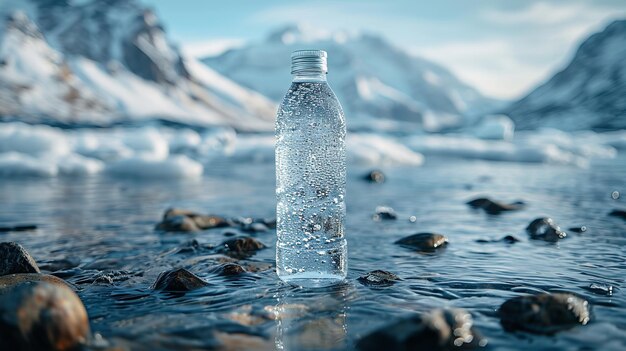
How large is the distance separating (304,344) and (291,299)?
25.4 inches

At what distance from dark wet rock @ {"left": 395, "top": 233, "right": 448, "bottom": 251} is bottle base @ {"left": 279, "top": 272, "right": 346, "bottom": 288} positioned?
4.46ft

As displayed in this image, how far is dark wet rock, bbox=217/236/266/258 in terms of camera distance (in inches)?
175

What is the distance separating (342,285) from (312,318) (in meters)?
0.66

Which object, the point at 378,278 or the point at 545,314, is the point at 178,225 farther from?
the point at 545,314

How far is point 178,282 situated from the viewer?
3.22 metres

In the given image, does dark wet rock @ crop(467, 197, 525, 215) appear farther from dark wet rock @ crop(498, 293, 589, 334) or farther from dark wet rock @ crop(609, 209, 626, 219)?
dark wet rock @ crop(498, 293, 589, 334)

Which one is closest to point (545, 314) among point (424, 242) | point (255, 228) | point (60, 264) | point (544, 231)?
point (424, 242)

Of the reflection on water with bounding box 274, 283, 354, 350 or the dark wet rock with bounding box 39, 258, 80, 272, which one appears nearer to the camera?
the reflection on water with bounding box 274, 283, 354, 350

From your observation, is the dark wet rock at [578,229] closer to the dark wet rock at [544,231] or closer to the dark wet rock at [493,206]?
the dark wet rock at [544,231]

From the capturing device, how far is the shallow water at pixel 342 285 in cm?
247

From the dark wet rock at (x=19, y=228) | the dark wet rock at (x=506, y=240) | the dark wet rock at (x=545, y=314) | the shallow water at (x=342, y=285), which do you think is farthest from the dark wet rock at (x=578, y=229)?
the dark wet rock at (x=19, y=228)

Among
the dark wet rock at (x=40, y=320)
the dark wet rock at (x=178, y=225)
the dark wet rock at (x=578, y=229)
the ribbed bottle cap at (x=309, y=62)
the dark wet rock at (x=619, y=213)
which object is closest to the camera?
the dark wet rock at (x=40, y=320)

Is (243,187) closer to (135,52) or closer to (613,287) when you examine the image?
(613,287)

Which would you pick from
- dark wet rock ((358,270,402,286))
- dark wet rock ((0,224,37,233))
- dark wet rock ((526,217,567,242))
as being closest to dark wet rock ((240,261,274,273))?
dark wet rock ((358,270,402,286))
